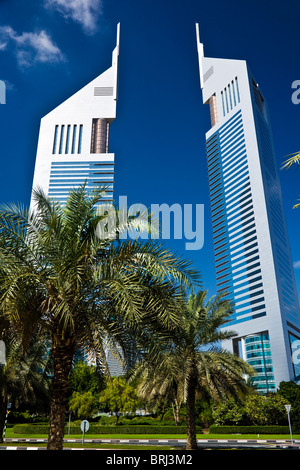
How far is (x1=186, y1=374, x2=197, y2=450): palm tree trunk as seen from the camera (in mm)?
18281

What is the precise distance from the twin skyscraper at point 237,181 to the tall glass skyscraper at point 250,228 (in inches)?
14.2

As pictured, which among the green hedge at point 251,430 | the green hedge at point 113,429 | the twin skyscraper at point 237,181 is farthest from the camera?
the twin skyscraper at point 237,181

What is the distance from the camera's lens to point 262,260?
12888 centimetres

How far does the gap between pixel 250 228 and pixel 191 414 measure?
125305 millimetres

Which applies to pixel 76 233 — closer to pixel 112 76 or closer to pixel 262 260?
pixel 262 260

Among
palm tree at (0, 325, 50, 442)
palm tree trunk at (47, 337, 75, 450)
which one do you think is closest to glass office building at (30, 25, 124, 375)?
palm tree at (0, 325, 50, 442)

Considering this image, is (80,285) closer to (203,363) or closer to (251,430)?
(203,363)

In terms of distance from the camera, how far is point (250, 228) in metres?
139

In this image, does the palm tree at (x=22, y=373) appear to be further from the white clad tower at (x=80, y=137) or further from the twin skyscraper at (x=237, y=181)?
the white clad tower at (x=80, y=137)

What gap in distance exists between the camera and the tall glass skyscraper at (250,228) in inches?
4739

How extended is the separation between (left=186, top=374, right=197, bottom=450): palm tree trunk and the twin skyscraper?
92.8m

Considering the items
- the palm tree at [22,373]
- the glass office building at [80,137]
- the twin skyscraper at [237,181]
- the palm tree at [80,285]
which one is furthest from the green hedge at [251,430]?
the glass office building at [80,137]

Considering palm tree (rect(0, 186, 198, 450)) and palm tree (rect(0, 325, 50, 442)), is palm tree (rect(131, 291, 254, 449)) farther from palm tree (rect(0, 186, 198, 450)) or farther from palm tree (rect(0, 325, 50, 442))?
palm tree (rect(0, 186, 198, 450))
